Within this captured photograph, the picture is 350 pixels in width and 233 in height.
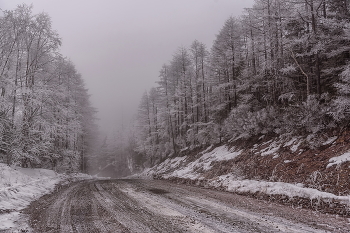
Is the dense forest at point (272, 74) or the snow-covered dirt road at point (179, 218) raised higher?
the dense forest at point (272, 74)

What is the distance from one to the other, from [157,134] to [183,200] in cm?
3266

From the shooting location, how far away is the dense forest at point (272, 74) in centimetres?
1180

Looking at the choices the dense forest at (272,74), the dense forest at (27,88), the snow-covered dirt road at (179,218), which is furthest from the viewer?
the dense forest at (27,88)

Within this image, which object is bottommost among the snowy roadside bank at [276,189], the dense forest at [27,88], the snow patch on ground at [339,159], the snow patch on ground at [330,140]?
the snowy roadside bank at [276,189]

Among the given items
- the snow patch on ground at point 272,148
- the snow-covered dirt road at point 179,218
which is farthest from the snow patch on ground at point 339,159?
the snow patch on ground at point 272,148

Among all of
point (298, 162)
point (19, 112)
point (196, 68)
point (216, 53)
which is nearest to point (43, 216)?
point (298, 162)

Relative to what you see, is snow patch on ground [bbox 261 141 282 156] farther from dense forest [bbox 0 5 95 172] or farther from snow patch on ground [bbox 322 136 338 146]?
dense forest [bbox 0 5 95 172]

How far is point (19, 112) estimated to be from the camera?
1480 centimetres

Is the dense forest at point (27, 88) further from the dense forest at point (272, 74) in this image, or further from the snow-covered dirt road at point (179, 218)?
the dense forest at point (272, 74)

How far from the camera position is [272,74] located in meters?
17.4

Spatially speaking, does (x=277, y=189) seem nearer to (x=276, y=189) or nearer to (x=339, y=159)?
(x=276, y=189)

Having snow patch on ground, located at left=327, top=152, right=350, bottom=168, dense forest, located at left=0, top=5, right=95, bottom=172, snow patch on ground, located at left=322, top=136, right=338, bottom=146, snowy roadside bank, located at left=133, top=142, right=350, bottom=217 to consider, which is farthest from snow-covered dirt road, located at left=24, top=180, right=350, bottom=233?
dense forest, located at left=0, top=5, right=95, bottom=172

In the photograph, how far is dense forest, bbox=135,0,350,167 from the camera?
11.8 m

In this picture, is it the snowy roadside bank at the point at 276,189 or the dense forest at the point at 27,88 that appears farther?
the dense forest at the point at 27,88
